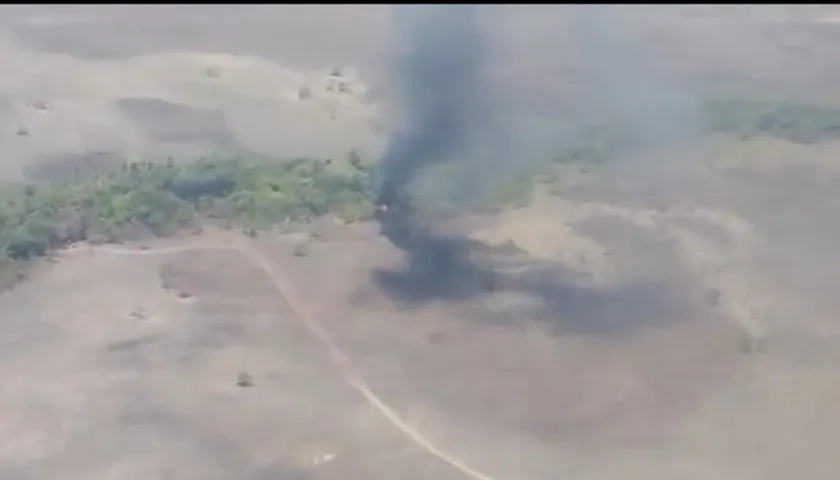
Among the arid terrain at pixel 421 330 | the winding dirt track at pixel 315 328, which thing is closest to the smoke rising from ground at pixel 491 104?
the arid terrain at pixel 421 330

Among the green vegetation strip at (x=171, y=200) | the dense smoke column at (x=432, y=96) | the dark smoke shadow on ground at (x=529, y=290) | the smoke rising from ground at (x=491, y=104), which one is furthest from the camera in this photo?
the smoke rising from ground at (x=491, y=104)

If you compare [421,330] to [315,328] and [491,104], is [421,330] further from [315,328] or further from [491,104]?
[491,104]

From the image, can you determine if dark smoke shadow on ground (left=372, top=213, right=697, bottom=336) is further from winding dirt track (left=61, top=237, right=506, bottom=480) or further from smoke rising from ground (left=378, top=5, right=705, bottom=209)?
smoke rising from ground (left=378, top=5, right=705, bottom=209)

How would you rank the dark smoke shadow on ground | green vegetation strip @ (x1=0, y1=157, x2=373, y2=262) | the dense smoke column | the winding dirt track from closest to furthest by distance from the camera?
1. the winding dirt track
2. the dark smoke shadow on ground
3. green vegetation strip @ (x1=0, y1=157, x2=373, y2=262)
4. the dense smoke column

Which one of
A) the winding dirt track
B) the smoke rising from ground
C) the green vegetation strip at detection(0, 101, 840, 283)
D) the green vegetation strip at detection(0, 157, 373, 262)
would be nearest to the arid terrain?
the winding dirt track

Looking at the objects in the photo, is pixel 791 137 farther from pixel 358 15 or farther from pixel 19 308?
pixel 19 308

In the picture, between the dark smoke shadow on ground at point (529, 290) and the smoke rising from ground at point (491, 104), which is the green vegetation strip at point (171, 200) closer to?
the smoke rising from ground at point (491, 104)
